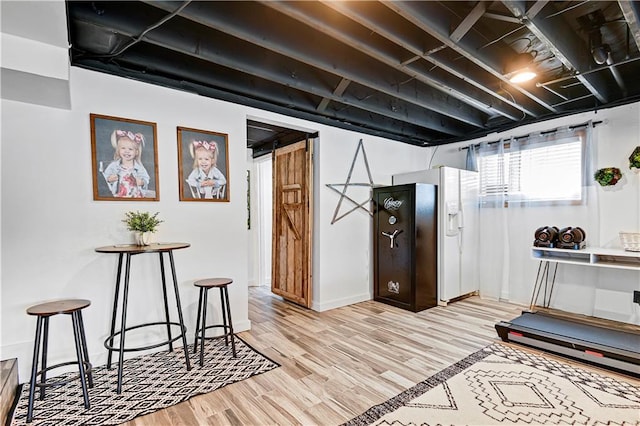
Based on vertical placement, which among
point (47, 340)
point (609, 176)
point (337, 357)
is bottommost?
point (337, 357)

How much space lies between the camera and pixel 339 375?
8.41ft

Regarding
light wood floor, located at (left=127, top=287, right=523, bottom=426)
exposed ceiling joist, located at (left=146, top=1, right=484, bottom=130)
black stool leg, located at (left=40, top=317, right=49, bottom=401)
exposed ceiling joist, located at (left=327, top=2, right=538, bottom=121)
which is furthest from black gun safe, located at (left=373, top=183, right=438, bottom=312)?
black stool leg, located at (left=40, top=317, right=49, bottom=401)

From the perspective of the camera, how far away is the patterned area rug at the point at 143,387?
204 cm

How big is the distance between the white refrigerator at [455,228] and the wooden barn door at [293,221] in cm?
165

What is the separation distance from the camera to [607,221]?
380 centimetres

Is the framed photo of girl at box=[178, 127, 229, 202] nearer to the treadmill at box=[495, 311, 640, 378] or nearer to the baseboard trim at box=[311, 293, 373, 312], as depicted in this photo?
the baseboard trim at box=[311, 293, 373, 312]

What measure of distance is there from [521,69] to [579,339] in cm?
247

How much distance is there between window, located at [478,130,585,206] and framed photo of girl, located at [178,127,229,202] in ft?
12.8

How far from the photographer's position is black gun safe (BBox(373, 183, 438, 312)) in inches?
166

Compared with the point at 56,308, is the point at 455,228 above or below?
above

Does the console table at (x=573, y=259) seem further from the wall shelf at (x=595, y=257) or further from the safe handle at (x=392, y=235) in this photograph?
the safe handle at (x=392, y=235)

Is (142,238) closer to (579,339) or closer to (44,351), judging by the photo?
(44,351)

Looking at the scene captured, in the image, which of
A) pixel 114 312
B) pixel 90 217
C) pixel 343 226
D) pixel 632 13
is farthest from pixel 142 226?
pixel 632 13

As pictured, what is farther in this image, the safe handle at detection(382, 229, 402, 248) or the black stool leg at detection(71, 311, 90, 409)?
the safe handle at detection(382, 229, 402, 248)
